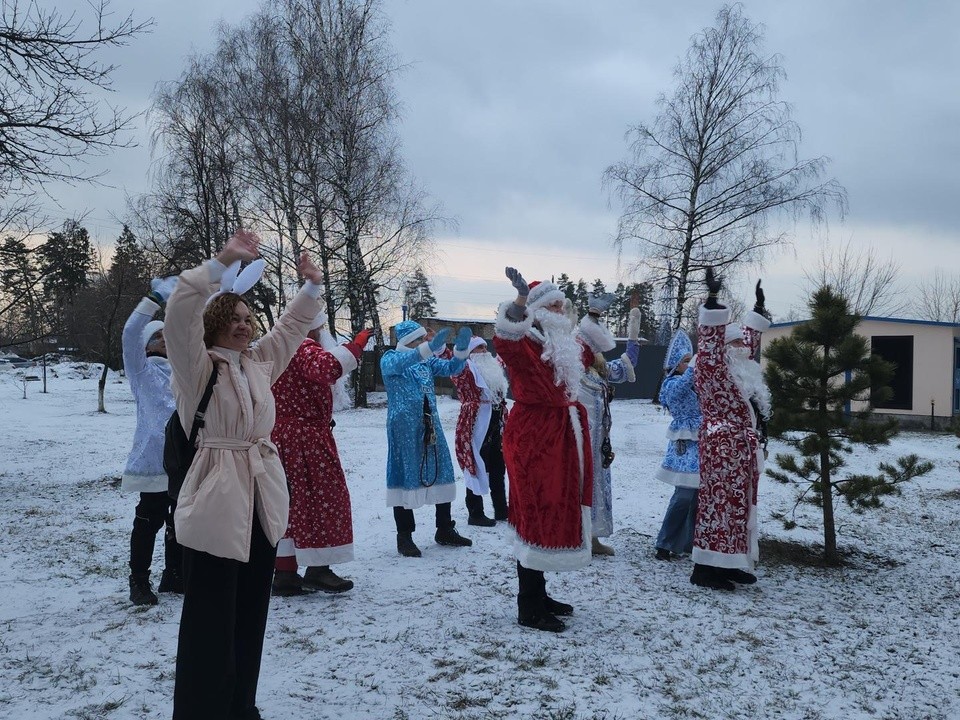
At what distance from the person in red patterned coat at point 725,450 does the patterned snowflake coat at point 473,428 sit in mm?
2466

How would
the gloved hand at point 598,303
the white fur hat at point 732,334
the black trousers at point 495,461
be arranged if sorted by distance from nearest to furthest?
1. the gloved hand at point 598,303
2. the white fur hat at point 732,334
3. the black trousers at point 495,461

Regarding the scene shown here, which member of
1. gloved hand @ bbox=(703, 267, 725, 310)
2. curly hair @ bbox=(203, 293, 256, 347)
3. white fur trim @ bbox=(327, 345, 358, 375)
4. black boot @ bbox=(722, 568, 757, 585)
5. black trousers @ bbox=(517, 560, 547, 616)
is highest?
gloved hand @ bbox=(703, 267, 725, 310)

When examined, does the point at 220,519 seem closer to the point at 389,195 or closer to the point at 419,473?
the point at 419,473

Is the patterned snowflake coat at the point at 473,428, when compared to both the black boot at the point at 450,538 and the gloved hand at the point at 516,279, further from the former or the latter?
the gloved hand at the point at 516,279

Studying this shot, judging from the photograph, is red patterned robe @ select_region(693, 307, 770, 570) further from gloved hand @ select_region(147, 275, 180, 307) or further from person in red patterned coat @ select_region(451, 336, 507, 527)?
gloved hand @ select_region(147, 275, 180, 307)

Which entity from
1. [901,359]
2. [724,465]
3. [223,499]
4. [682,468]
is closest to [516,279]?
[223,499]

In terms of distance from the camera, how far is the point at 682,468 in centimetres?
585

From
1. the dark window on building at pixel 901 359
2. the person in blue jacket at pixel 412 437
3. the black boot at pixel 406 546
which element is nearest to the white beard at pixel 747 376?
the person in blue jacket at pixel 412 437

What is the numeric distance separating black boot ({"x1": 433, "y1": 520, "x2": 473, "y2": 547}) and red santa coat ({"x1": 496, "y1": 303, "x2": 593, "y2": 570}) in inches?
74.9

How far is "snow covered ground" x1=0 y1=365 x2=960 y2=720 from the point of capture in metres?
3.34

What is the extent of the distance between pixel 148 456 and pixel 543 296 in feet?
9.48

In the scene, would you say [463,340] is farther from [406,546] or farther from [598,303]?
[406,546]

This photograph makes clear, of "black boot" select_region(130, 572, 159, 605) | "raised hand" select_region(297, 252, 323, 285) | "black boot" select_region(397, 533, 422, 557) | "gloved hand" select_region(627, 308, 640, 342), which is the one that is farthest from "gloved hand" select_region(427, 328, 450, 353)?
"black boot" select_region(130, 572, 159, 605)

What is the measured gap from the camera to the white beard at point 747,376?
202 inches
